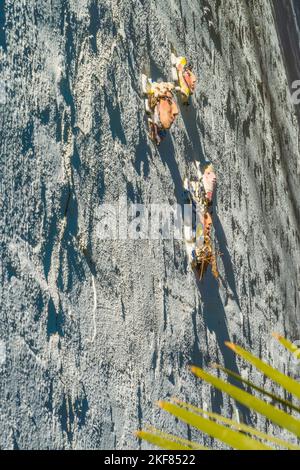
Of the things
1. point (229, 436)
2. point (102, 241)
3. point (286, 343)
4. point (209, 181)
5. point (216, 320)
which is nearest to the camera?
point (229, 436)

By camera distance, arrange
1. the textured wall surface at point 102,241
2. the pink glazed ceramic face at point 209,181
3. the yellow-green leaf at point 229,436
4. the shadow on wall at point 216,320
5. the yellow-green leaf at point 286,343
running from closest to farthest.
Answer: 1. the yellow-green leaf at point 229,436
2. the yellow-green leaf at point 286,343
3. the textured wall surface at point 102,241
4. the shadow on wall at point 216,320
5. the pink glazed ceramic face at point 209,181

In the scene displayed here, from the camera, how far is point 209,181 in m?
2.81

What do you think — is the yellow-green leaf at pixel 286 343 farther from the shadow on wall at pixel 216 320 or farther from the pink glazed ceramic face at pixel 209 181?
the pink glazed ceramic face at pixel 209 181

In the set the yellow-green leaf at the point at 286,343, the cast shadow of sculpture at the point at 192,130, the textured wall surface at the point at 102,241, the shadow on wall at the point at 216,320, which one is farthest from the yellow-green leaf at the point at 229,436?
the cast shadow of sculpture at the point at 192,130

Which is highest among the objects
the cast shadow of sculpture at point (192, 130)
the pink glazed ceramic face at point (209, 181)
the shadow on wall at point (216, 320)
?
the cast shadow of sculpture at point (192, 130)

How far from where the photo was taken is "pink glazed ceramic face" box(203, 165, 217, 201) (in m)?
2.78

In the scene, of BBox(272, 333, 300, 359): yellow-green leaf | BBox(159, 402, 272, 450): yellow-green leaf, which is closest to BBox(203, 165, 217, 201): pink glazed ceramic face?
BBox(272, 333, 300, 359): yellow-green leaf

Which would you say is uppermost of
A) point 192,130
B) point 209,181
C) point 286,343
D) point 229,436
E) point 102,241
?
point 192,130

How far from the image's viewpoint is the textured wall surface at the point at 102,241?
150cm

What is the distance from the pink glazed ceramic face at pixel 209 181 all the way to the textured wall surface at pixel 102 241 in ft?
0.17

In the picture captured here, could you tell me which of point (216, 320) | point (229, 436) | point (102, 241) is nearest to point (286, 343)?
point (229, 436)

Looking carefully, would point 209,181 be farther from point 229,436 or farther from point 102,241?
point 229,436

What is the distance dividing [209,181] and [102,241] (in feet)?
3.27

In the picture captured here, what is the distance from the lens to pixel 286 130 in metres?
4.56
